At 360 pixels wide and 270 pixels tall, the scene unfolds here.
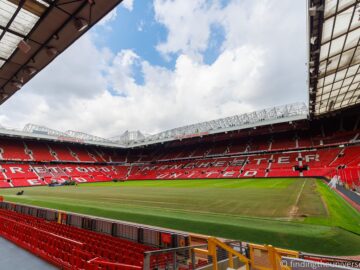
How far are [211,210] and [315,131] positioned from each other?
1533 inches

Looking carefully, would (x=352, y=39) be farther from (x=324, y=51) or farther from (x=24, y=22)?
(x=24, y=22)

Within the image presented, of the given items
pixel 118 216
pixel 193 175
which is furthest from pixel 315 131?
pixel 118 216

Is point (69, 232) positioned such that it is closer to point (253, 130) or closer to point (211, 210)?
point (211, 210)

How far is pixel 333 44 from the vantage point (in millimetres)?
12281

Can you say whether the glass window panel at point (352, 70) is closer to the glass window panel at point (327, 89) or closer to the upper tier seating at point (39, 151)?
the glass window panel at point (327, 89)

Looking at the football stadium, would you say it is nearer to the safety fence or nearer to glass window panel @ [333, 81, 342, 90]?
the safety fence

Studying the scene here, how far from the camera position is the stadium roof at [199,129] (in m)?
39.5

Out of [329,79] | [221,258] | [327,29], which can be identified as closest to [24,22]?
[221,258]

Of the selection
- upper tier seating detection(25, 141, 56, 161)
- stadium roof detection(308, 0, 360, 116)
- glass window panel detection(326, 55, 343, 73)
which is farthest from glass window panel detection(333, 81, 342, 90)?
upper tier seating detection(25, 141, 56, 161)

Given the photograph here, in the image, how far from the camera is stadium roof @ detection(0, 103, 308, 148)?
39.5 metres

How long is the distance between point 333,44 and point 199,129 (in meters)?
39.1

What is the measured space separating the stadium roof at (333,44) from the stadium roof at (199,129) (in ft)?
67.3

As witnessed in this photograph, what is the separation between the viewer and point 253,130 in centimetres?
4722

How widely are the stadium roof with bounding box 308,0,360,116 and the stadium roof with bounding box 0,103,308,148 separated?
20498mm
